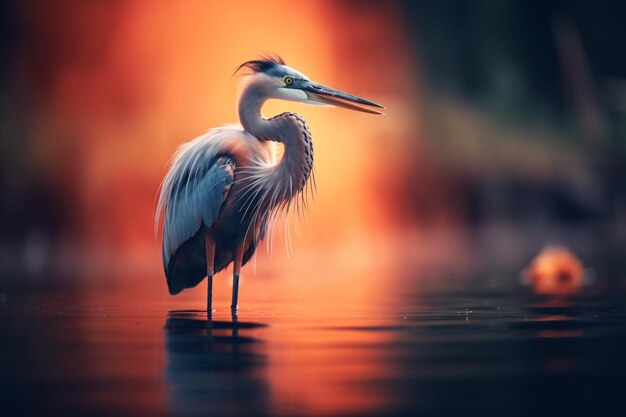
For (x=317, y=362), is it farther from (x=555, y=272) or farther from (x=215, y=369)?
(x=555, y=272)

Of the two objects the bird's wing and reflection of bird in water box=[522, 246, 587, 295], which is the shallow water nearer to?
the bird's wing

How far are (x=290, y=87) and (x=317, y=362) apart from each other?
13.5 ft

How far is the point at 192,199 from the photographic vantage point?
8617mm

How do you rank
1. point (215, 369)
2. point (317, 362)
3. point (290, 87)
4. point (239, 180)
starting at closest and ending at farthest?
point (215, 369) < point (317, 362) < point (239, 180) < point (290, 87)

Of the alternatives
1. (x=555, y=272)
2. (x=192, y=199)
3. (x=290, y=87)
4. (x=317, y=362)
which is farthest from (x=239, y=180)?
(x=555, y=272)

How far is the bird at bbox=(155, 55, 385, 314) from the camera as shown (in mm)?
8602

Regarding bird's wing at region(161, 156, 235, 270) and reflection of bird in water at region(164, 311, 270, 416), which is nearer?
reflection of bird in water at region(164, 311, 270, 416)

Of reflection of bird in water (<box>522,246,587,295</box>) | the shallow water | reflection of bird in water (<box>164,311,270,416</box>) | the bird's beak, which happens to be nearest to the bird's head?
the bird's beak

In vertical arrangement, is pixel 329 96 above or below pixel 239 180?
above

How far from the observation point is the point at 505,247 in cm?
2370

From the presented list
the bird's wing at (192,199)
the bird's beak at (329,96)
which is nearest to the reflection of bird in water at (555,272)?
the bird's beak at (329,96)

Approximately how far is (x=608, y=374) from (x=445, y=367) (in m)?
0.64

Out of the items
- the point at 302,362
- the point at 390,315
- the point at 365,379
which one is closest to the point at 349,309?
the point at 390,315

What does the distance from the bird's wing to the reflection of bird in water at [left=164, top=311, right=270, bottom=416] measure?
1317 mm
